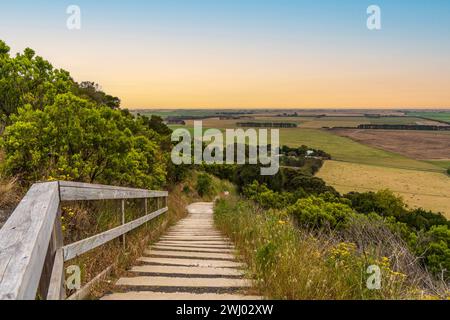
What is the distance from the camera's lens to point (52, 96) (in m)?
9.35

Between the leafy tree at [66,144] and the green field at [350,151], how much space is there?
90.1 meters

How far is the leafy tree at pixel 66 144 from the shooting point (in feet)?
24.7

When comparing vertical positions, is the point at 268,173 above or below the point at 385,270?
below

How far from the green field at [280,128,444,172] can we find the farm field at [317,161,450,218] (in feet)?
13.1

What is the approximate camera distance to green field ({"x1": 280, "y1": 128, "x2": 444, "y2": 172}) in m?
95.5

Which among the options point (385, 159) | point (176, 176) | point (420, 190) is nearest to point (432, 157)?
point (385, 159)

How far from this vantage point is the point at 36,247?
6.44 ft

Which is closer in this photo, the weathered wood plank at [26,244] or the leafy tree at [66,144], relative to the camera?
the weathered wood plank at [26,244]

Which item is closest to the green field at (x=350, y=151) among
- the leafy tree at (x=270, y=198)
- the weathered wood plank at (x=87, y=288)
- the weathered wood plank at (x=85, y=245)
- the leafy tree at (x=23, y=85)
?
the leafy tree at (x=270, y=198)

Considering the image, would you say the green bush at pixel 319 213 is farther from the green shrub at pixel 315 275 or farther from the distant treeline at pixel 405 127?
the distant treeline at pixel 405 127

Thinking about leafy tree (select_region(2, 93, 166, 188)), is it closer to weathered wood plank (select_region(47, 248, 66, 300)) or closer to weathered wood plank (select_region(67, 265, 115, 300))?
weathered wood plank (select_region(67, 265, 115, 300))

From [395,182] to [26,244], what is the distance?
8605cm
